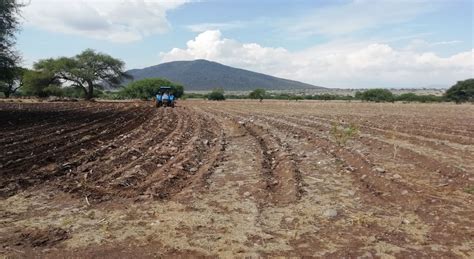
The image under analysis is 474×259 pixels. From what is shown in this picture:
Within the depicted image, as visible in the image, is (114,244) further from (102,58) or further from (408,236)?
(102,58)

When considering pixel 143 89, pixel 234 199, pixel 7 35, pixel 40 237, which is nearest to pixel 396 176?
pixel 234 199

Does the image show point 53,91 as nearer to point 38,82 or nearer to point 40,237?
point 38,82

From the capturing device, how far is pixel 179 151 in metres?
10.3

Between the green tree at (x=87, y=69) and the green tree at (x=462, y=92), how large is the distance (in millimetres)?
48584

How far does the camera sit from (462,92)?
6128cm

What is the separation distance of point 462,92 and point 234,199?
6453 cm

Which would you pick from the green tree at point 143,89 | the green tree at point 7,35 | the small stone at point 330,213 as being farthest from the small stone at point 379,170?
the green tree at point 143,89

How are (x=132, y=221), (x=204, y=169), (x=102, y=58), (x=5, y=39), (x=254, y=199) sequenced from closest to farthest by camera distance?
(x=132, y=221) < (x=254, y=199) < (x=204, y=169) < (x=5, y=39) < (x=102, y=58)

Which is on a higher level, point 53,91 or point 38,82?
point 38,82

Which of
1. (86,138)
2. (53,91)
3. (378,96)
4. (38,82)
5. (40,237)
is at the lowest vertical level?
(40,237)

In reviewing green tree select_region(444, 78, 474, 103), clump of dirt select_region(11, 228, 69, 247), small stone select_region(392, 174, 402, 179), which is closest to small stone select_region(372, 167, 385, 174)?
small stone select_region(392, 174, 402, 179)

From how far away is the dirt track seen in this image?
188 inches

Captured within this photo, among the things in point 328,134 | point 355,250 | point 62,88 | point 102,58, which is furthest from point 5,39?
point 62,88

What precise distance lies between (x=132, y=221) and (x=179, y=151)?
4885mm
